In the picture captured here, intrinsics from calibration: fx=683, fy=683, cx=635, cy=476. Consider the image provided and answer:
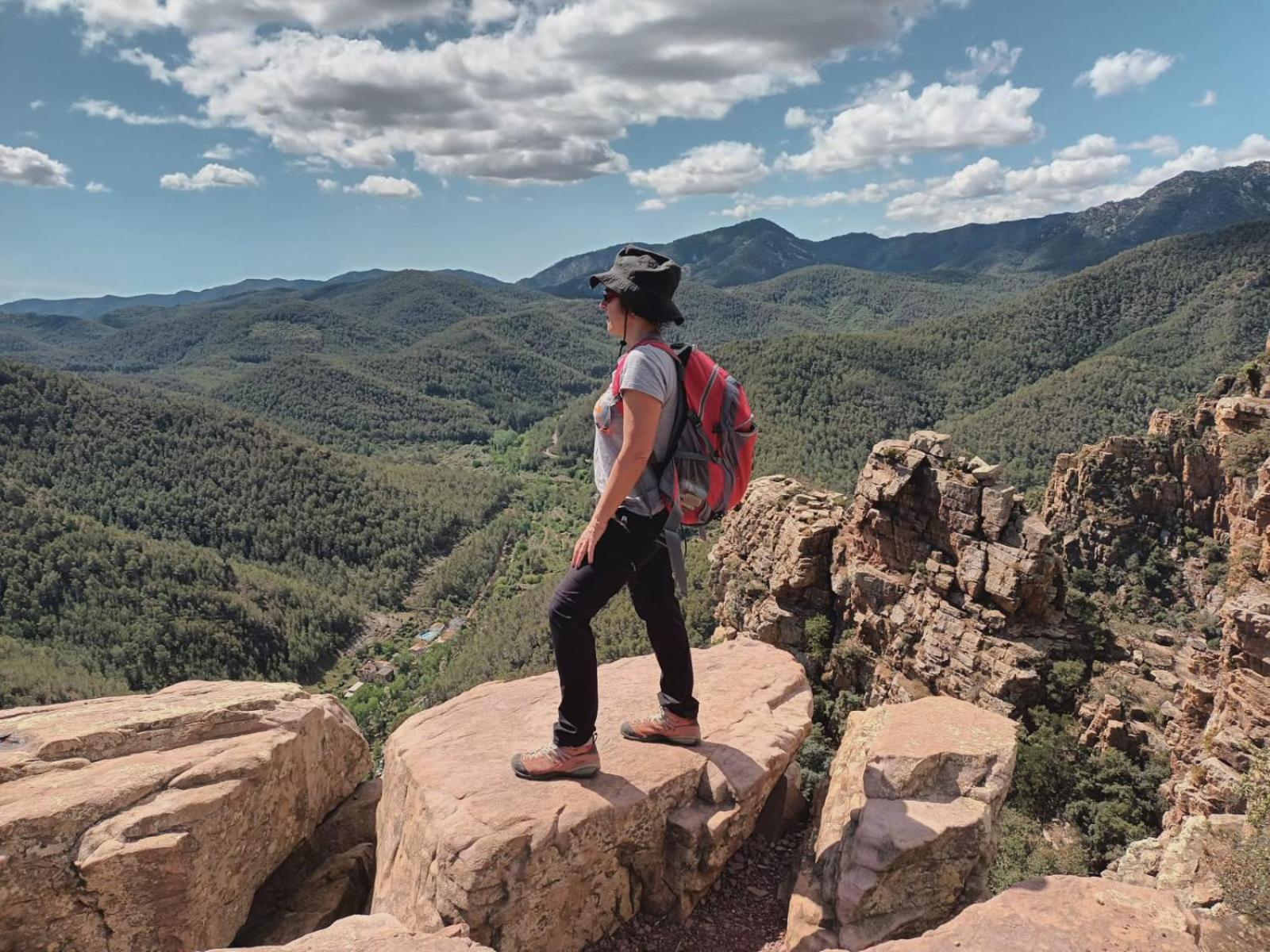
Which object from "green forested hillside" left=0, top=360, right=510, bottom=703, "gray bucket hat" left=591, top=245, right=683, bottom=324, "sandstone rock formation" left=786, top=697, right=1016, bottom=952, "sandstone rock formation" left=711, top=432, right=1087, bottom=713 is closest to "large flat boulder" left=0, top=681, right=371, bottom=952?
"sandstone rock formation" left=786, top=697, right=1016, bottom=952

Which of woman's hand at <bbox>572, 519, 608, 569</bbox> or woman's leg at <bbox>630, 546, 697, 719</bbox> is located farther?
woman's leg at <bbox>630, 546, 697, 719</bbox>

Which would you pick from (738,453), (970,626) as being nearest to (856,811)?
(738,453)

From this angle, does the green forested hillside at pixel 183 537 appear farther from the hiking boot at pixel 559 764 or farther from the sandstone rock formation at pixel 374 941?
the hiking boot at pixel 559 764

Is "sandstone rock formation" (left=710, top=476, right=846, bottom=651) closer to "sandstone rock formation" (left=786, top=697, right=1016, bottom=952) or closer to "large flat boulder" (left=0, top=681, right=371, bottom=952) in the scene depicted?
"sandstone rock formation" (left=786, top=697, right=1016, bottom=952)

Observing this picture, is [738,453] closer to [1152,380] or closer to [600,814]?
[600,814]

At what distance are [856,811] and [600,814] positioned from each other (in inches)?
96.6

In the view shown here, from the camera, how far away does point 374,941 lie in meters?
5.19

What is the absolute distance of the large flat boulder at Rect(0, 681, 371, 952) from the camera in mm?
6227

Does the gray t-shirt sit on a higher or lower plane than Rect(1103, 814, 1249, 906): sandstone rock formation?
higher

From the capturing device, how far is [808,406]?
152625 mm

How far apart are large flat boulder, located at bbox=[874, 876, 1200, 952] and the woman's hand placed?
3.65m

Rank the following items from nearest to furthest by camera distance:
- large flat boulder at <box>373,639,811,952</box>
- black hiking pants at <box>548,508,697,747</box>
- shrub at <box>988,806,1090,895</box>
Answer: large flat boulder at <box>373,639,811,952</box>, black hiking pants at <box>548,508,697,747</box>, shrub at <box>988,806,1090,895</box>

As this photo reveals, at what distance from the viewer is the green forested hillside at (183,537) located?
9400cm

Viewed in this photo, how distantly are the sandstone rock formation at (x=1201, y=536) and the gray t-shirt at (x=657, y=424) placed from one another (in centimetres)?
1223
